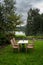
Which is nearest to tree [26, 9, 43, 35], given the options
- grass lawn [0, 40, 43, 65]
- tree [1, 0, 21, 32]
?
tree [1, 0, 21, 32]

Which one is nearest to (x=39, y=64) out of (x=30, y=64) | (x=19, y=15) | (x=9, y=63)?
(x=30, y=64)

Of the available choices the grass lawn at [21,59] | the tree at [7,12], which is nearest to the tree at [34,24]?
the tree at [7,12]

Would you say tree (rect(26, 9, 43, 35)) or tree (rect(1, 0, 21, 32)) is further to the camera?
tree (rect(26, 9, 43, 35))

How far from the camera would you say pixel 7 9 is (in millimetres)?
18828

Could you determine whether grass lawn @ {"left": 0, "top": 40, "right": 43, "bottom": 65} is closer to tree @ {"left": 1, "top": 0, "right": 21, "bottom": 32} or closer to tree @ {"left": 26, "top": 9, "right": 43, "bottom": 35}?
tree @ {"left": 1, "top": 0, "right": 21, "bottom": 32}

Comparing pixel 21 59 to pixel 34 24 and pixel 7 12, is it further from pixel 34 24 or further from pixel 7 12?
pixel 34 24

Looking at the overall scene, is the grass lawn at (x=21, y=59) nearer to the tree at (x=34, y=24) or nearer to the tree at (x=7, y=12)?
the tree at (x=7, y=12)

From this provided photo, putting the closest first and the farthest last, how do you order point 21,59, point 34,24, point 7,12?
1. point 21,59
2. point 7,12
3. point 34,24


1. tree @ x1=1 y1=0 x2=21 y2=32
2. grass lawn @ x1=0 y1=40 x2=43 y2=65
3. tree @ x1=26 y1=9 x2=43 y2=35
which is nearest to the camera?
grass lawn @ x1=0 y1=40 x2=43 y2=65

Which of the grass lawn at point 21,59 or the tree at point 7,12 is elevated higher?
the tree at point 7,12

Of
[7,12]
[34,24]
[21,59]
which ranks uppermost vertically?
[7,12]

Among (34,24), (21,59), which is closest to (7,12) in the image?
(21,59)

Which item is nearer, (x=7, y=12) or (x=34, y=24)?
(x=7, y=12)

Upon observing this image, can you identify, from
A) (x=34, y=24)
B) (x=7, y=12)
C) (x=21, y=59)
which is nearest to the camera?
(x=21, y=59)
